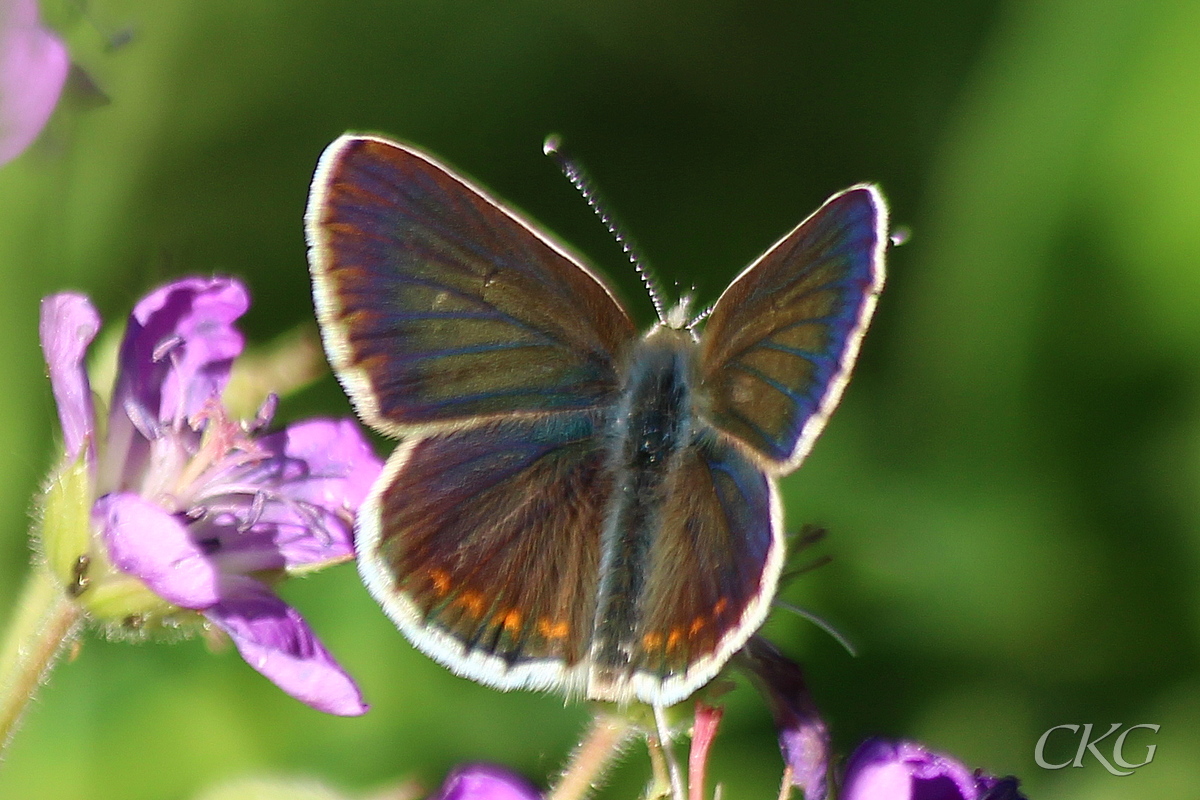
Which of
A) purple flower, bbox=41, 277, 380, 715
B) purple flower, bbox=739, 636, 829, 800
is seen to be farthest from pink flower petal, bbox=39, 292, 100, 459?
purple flower, bbox=739, 636, 829, 800

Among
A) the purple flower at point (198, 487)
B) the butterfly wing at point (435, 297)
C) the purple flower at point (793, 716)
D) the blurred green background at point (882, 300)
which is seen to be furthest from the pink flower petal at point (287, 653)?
the blurred green background at point (882, 300)

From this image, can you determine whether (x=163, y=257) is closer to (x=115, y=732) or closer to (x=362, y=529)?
(x=362, y=529)

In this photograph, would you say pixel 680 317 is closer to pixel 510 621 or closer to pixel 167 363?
pixel 510 621

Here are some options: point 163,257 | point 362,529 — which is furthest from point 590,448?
point 163,257

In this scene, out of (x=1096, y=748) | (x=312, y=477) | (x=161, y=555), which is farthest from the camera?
(x=1096, y=748)

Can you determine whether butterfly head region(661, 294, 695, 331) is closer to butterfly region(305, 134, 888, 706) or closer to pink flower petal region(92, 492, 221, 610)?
butterfly region(305, 134, 888, 706)

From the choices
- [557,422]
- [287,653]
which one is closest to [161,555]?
[287,653]

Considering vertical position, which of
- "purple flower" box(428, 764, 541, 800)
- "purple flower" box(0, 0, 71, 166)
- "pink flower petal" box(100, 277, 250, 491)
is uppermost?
"purple flower" box(0, 0, 71, 166)
